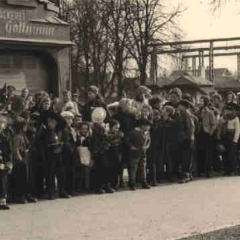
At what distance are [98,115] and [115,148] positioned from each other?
2.20ft

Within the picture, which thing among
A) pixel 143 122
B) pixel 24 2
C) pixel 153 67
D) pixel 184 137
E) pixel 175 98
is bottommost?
pixel 184 137

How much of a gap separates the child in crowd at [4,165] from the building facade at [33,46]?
8.64 meters

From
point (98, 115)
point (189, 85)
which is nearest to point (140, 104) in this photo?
point (98, 115)

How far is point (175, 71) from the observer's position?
1877 inches

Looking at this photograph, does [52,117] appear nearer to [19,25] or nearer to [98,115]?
[98,115]

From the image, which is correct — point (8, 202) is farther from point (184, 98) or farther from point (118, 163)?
point (184, 98)

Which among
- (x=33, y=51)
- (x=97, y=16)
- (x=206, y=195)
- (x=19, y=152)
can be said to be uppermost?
(x=97, y=16)

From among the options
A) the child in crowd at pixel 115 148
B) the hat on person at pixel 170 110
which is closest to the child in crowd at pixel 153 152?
the hat on person at pixel 170 110

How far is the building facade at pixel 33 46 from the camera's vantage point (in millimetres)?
19703

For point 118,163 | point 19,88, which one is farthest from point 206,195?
point 19,88

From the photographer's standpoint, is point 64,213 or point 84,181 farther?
point 84,181

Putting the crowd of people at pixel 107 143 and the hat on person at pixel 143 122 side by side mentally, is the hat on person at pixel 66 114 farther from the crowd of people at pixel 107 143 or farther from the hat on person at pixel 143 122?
the hat on person at pixel 143 122

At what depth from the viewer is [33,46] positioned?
20.5 meters

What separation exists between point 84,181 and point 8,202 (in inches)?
66.5
